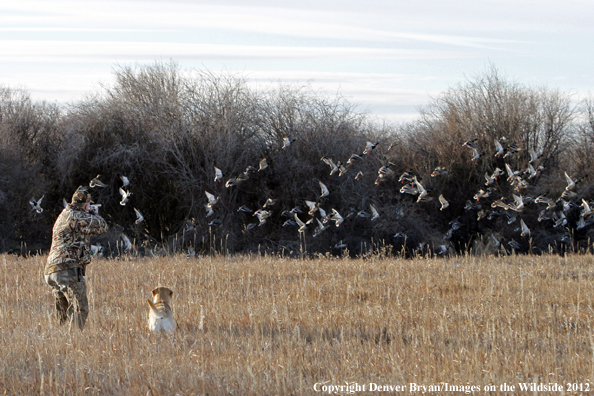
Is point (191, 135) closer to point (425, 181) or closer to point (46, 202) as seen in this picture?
point (46, 202)

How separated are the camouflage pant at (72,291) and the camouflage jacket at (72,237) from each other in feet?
0.26

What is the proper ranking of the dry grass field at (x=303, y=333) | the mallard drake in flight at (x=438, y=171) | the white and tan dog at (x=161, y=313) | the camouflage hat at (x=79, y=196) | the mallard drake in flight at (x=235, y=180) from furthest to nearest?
the mallard drake in flight at (x=438, y=171) < the mallard drake in flight at (x=235, y=180) < the white and tan dog at (x=161, y=313) < the camouflage hat at (x=79, y=196) < the dry grass field at (x=303, y=333)

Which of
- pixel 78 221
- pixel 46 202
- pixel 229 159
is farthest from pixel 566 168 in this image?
pixel 78 221

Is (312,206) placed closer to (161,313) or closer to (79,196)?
(161,313)

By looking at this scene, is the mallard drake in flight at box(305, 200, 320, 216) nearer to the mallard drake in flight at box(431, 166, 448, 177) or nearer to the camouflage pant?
the mallard drake in flight at box(431, 166, 448, 177)

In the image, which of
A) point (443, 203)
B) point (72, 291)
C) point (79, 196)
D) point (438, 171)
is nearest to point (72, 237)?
point (79, 196)

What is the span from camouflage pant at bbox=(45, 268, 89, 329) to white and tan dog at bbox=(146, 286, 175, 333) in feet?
2.49

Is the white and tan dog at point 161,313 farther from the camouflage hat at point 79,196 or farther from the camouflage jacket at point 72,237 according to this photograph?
the camouflage hat at point 79,196

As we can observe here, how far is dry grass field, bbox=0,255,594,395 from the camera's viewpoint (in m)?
4.86

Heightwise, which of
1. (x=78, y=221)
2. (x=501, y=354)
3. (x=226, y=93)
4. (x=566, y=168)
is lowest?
(x=501, y=354)

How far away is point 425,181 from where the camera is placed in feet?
84.1

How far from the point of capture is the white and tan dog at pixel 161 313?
6.56 meters

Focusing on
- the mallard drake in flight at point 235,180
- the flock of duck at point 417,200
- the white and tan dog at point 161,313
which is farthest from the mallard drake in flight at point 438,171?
the white and tan dog at point 161,313

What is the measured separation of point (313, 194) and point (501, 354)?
18.1 m
